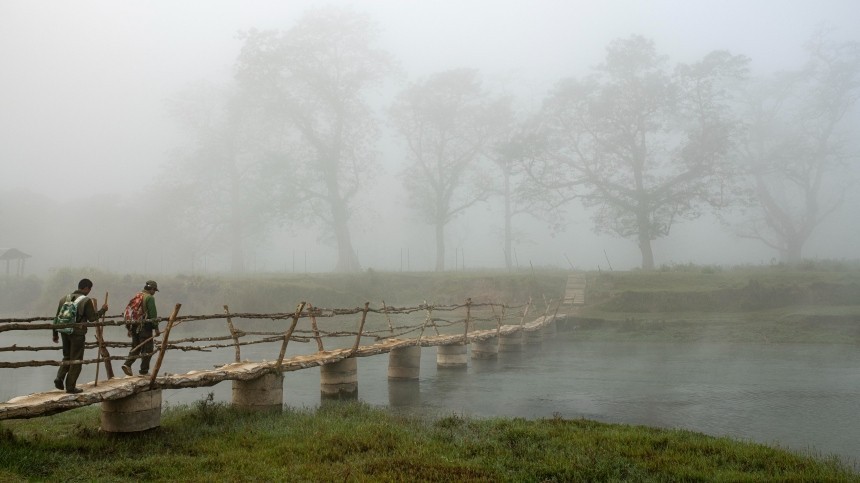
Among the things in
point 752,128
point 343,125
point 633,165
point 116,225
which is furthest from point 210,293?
point 752,128

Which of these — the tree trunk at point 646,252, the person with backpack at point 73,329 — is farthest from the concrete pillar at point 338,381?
the tree trunk at point 646,252

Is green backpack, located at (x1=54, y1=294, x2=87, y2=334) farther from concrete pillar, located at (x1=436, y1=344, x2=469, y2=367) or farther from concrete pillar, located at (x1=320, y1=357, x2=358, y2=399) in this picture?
concrete pillar, located at (x1=436, y1=344, x2=469, y2=367)

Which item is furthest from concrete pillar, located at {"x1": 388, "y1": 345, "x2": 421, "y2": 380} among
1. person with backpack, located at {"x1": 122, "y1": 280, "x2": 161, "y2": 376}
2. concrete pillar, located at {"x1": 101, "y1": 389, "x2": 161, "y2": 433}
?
concrete pillar, located at {"x1": 101, "y1": 389, "x2": 161, "y2": 433}

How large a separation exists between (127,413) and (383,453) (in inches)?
171

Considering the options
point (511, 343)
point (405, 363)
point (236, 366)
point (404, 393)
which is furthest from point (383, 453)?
point (511, 343)

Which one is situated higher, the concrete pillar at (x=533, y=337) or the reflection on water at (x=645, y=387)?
the concrete pillar at (x=533, y=337)

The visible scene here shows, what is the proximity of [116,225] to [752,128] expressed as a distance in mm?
63331

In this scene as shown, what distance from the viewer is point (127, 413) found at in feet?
33.1

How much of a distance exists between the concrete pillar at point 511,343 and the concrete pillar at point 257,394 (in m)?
15.5

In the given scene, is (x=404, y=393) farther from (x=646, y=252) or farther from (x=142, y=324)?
(x=646, y=252)

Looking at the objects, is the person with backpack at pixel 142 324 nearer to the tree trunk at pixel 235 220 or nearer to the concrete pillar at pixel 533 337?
the concrete pillar at pixel 533 337

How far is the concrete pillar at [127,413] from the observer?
10.1m

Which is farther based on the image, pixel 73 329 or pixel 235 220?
pixel 235 220

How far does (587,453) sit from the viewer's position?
9188 mm
